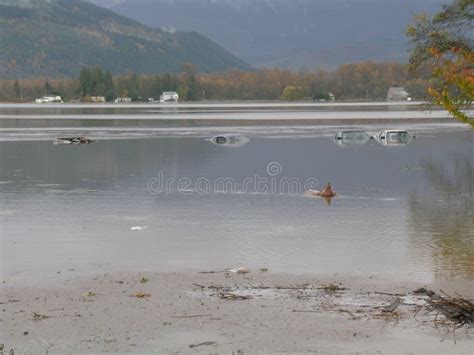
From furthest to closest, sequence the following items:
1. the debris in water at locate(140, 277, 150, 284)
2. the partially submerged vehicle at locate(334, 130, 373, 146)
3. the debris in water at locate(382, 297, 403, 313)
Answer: the partially submerged vehicle at locate(334, 130, 373, 146) < the debris in water at locate(140, 277, 150, 284) < the debris in water at locate(382, 297, 403, 313)

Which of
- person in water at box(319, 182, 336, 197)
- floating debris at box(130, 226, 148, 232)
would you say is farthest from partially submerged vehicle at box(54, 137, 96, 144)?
floating debris at box(130, 226, 148, 232)

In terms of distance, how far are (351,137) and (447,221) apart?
123 feet

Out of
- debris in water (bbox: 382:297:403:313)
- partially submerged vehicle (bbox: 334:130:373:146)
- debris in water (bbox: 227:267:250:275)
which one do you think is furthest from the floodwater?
partially submerged vehicle (bbox: 334:130:373:146)

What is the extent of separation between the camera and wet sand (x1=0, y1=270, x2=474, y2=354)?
14062mm

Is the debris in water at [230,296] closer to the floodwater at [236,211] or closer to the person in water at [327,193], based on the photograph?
the floodwater at [236,211]

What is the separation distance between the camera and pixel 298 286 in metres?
17.9

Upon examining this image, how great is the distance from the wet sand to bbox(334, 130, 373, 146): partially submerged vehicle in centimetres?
4336

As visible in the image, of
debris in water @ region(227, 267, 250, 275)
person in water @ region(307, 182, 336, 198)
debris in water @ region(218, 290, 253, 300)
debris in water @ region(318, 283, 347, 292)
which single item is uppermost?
debris in water @ region(218, 290, 253, 300)

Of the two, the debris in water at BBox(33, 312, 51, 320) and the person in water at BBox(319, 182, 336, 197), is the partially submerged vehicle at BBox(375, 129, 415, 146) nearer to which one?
the person in water at BBox(319, 182, 336, 197)

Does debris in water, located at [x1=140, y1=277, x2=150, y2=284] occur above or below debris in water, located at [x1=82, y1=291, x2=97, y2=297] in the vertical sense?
below

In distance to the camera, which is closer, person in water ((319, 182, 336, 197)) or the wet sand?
the wet sand

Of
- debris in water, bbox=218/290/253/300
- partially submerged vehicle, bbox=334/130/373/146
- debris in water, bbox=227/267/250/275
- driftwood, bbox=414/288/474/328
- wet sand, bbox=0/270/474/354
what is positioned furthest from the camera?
partially submerged vehicle, bbox=334/130/373/146

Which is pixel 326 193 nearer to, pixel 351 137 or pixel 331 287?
pixel 331 287

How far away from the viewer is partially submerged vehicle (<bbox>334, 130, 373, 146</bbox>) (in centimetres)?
6181
